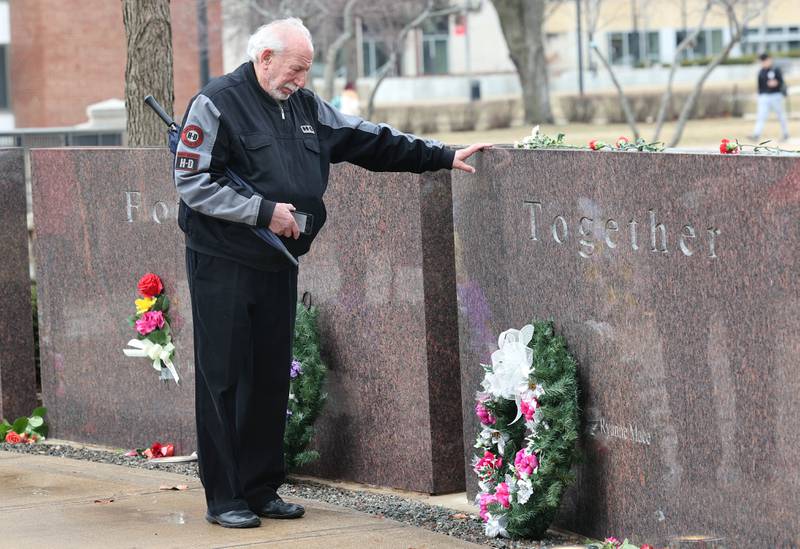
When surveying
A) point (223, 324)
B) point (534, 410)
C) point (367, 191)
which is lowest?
point (534, 410)

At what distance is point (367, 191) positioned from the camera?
237 inches

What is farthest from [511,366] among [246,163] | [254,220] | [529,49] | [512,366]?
[529,49]

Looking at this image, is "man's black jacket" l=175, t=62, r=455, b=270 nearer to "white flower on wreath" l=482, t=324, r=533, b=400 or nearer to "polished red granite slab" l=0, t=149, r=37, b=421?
"white flower on wreath" l=482, t=324, r=533, b=400

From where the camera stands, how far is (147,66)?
8266mm

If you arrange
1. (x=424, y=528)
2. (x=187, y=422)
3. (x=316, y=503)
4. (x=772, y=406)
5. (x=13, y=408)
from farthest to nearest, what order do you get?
(x=13, y=408)
(x=187, y=422)
(x=316, y=503)
(x=424, y=528)
(x=772, y=406)

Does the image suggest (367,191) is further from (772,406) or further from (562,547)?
(772,406)

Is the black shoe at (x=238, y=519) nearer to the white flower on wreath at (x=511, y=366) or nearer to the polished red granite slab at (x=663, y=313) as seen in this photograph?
the white flower on wreath at (x=511, y=366)

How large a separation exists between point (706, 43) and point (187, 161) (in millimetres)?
78051

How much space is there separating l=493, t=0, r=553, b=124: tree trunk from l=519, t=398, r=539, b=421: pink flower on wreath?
120 ft

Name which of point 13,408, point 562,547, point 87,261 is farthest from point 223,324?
point 13,408

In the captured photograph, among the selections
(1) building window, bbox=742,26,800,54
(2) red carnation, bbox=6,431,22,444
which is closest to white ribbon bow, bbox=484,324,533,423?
(2) red carnation, bbox=6,431,22,444

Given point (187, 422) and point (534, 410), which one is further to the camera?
point (187, 422)

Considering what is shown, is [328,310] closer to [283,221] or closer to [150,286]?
[150,286]

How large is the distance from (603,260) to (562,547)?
101 cm
